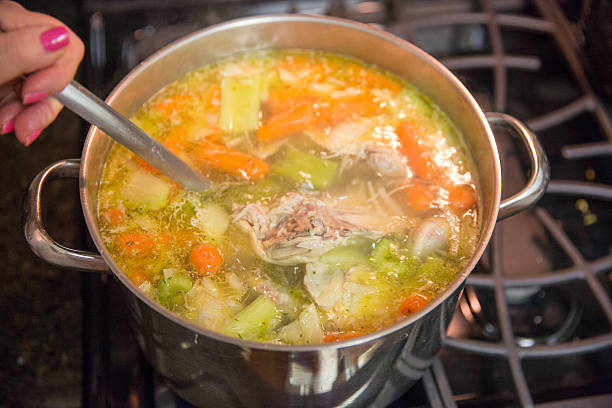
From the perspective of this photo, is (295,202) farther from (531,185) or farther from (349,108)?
(531,185)

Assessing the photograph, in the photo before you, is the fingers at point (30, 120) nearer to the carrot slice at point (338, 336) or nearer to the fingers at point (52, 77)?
the fingers at point (52, 77)

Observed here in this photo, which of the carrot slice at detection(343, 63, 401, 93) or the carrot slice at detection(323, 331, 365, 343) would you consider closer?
the carrot slice at detection(323, 331, 365, 343)

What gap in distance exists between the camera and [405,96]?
153cm

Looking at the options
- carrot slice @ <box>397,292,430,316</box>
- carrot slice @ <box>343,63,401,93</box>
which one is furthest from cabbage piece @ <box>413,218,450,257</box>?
carrot slice @ <box>343,63,401,93</box>

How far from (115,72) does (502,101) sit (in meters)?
1.20

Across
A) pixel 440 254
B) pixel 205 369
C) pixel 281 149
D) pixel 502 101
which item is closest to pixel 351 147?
pixel 281 149

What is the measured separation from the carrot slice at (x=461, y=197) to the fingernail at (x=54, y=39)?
2.92 feet

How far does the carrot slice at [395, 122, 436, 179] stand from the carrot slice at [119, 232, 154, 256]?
66 cm

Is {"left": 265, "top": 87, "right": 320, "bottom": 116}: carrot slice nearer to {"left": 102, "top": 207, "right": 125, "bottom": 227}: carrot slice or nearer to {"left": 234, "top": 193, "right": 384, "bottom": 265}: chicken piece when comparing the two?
{"left": 234, "top": 193, "right": 384, "bottom": 265}: chicken piece

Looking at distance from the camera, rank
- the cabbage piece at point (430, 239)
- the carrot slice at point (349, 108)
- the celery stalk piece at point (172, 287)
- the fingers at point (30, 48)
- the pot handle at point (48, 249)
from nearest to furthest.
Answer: the fingers at point (30, 48) < the pot handle at point (48, 249) < the celery stalk piece at point (172, 287) < the cabbage piece at point (430, 239) < the carrot slice at point (349, 108)

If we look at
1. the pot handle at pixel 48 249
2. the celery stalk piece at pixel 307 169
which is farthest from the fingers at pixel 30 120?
the celery stalk piece at pixel 307 169

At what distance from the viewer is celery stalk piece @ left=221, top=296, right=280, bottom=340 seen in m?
1.10

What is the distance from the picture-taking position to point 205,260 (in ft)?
3.97

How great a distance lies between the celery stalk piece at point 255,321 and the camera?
3.61 ft
